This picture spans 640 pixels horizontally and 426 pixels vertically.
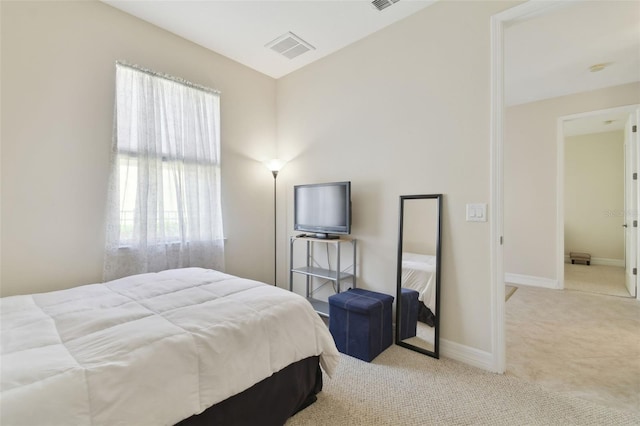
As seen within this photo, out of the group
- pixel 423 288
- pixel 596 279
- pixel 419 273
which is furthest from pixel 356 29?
pixel 596 279

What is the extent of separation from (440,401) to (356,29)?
319 centimetres

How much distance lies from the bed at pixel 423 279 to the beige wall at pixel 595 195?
558cm

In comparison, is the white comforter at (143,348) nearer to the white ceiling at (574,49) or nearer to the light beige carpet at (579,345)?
the light beige carpet at (579,345)

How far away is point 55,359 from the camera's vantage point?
0.96 meters

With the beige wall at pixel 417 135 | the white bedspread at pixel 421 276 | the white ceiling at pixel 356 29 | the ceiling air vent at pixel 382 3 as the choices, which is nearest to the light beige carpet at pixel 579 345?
the beige wall at pixel 417 135

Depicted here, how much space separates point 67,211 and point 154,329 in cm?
174

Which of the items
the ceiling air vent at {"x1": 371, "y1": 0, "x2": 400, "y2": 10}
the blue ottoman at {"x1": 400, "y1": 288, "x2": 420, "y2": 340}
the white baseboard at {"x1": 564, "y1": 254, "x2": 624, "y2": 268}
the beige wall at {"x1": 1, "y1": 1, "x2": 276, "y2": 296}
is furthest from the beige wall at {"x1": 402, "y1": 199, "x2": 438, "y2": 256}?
the white baseboard at {"x1": 564, "y1": 254, "x2": 624, "y2": 268}

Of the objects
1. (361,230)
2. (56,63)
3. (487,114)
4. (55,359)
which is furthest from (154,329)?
(487,114)

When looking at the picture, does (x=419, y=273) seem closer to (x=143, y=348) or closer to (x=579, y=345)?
(x=579, y=345)

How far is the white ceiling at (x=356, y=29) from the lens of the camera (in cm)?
243

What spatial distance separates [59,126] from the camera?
2189mm

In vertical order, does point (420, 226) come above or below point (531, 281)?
above

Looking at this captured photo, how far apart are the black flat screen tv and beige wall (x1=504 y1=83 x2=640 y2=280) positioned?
3.37 meters

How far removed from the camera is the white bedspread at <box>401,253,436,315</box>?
7.90 ft
